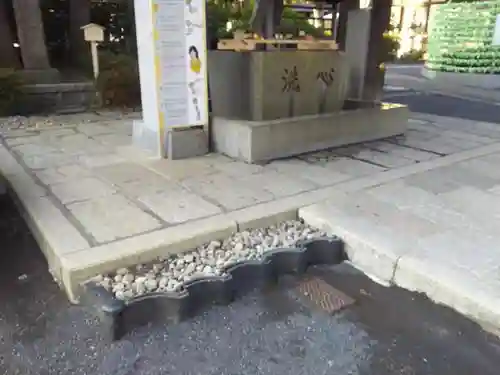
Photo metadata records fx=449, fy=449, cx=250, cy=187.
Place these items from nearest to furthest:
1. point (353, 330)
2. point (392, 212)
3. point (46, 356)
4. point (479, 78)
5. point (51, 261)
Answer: point (46, 356)
point (353, 330)
point (51, 261)
point (392, 212)
point (479, 78)

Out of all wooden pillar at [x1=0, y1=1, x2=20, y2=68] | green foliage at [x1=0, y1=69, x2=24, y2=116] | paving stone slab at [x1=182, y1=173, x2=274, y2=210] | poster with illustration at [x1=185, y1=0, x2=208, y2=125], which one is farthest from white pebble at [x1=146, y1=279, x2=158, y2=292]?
wooden pillar at [x1=0, y1=1, x2=20, y2=68]

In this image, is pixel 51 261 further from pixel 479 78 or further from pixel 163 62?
pixel 479 78

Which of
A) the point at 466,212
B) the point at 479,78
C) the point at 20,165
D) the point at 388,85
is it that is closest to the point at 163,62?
the point at 20,165

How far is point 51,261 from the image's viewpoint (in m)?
2.46

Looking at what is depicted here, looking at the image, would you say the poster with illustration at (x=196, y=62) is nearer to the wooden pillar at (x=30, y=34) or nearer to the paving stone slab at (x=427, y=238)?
the paving stone slab at (x=427, y=238)

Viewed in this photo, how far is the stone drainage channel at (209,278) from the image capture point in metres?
2.01

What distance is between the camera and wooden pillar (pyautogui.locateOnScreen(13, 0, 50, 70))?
7.51m

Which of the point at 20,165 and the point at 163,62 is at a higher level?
the point at 163,62

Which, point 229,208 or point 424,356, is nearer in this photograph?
point 424,356

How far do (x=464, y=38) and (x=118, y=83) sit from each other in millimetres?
10015

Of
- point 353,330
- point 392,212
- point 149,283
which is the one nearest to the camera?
point 353,330

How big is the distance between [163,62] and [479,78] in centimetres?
1035

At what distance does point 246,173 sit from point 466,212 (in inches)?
66.3

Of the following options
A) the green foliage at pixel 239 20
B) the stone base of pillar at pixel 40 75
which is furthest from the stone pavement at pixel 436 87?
the stone base of pillar at pixel 40 75
